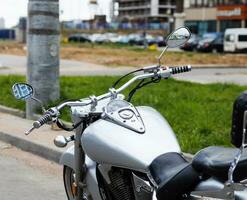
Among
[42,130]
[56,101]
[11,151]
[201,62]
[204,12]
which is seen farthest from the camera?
[204,12]

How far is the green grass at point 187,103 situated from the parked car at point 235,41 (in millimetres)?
37300

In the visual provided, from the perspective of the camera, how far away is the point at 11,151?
8680 mm

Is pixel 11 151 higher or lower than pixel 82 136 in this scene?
lower

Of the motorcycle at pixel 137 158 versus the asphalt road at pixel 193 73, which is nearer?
the motorcycle at pixel 137 158

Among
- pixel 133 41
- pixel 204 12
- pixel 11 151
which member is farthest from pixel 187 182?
pixel 204 12

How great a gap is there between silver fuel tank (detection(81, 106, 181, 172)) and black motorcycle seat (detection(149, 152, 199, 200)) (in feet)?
0.21

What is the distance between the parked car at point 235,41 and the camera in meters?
53.2

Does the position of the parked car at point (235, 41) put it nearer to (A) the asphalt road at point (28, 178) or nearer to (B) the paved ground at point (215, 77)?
(B) the paved ground at point (215, 77)

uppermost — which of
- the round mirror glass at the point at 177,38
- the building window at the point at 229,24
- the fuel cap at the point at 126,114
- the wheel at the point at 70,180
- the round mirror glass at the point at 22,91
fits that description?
the building window at the point at 229,24

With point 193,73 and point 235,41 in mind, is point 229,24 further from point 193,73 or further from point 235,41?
point 193,73

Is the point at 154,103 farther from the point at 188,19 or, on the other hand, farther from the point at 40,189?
the point at 188,19

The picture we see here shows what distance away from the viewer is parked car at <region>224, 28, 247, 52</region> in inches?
2095

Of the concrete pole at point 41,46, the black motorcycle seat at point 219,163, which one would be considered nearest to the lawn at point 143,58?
the concrete pole at point 41,46

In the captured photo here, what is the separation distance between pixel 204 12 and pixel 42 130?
259 ft
